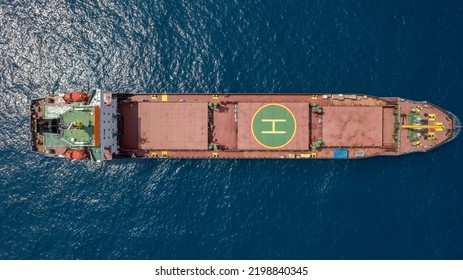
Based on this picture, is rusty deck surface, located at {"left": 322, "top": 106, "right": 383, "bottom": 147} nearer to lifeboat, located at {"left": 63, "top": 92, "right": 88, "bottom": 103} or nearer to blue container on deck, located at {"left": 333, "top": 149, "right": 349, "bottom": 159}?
blue container on deck, located at {"left": 333, "top": 149, "right": 349, "bottom": 159}

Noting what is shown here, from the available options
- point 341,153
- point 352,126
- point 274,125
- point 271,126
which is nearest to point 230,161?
point 271,126

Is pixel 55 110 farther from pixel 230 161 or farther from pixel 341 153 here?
pixel 341 153

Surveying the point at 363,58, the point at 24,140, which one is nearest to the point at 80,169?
the point at 24,140

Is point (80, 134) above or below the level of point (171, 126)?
below

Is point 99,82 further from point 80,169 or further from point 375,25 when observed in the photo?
point 375,25

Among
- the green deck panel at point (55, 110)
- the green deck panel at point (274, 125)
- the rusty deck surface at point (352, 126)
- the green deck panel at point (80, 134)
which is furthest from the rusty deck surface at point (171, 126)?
the rusty deck surface at point (352, 126)

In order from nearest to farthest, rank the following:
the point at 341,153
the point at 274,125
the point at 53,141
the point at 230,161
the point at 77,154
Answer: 1. the point at 77,154
2. the point at 53,141
3. the point at 274,125
4. the point at 341,153
5. the point at 230,161

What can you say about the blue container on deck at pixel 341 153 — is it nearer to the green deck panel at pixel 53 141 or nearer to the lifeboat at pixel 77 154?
the lifeboat at pixel 77 154
